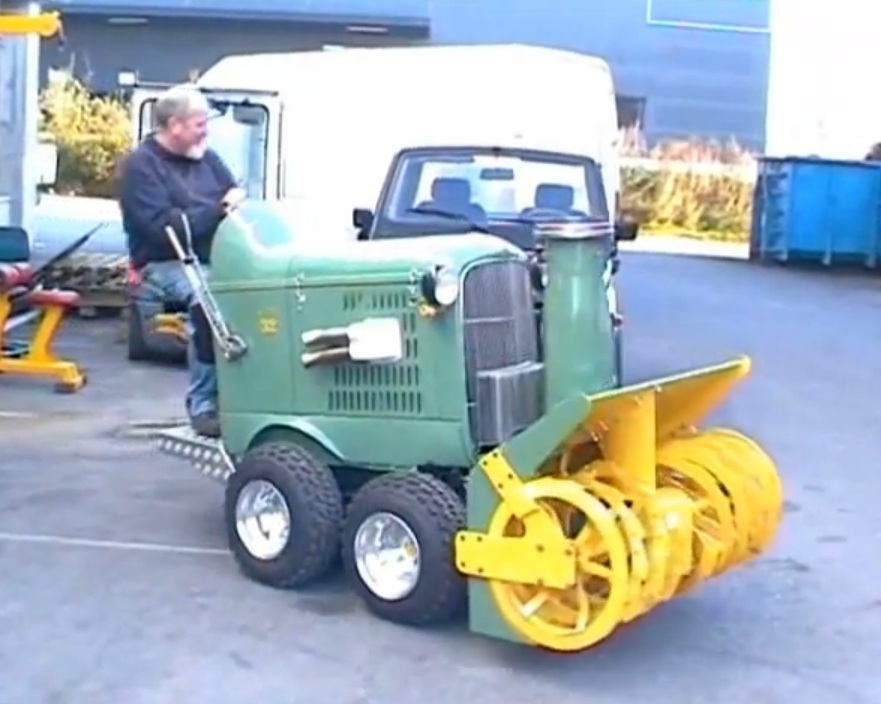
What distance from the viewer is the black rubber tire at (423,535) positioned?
18.1 feet

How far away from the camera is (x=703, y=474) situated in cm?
566

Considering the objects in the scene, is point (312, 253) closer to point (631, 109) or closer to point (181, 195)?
point (181, 195)

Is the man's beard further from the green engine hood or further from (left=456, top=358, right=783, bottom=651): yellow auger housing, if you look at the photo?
(left=456, top=358, right=783, bottom=651): yellow auger housing

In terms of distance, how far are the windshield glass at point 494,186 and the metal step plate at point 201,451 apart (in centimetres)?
297

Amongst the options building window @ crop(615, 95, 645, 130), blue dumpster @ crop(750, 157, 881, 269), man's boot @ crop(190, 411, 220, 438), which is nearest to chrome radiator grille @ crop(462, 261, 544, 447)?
man's boot @ crop(190, 411, 220, 438)

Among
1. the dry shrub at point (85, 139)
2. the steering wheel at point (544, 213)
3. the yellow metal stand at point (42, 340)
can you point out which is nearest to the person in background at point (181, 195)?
the steering wheel at point (544, 213)

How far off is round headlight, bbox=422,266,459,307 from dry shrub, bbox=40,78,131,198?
25.0 metres

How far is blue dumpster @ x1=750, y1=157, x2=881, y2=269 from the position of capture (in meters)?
22.8

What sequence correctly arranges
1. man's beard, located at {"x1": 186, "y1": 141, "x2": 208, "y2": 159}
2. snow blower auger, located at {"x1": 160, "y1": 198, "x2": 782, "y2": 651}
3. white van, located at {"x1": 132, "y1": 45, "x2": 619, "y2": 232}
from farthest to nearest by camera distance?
1. white van, located at {"x1": 132, "y1": 45, "x2": 619, "y2": 232}
2. man's beard, located at {"x1": 186, "y1": 141, "x2": 208, "y2": 159}
3. snow blower auger, located at {"x1": 160, "y1": 198, "x2": 782, "y2": 651}

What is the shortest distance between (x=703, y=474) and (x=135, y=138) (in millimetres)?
9185

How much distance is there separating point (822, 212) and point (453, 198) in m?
14.0

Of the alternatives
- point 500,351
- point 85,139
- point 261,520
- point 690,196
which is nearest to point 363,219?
point 261,520

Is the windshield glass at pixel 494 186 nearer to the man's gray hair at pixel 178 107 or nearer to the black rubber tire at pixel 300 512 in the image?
the man's gray hair at pixel 178 107

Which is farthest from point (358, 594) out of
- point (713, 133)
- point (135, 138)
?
point (713, 133)
